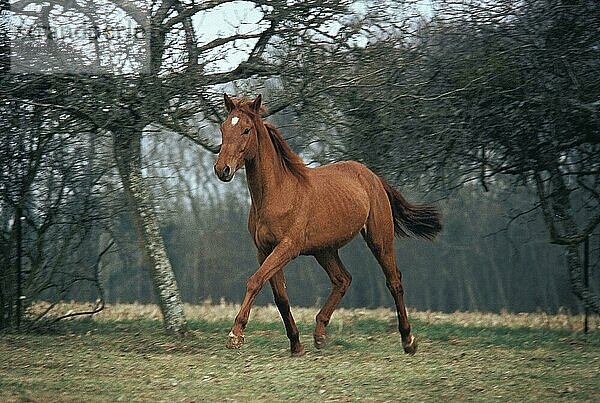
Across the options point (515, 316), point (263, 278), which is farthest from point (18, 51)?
point (515, 316)

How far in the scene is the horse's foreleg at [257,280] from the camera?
717 cm

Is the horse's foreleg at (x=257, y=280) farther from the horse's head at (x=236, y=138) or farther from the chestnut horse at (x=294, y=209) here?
the horse's head at (x=236, y=138)

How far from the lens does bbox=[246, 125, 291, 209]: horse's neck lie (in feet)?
28.0

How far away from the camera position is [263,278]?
7.87 metres

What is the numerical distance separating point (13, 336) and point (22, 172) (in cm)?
220

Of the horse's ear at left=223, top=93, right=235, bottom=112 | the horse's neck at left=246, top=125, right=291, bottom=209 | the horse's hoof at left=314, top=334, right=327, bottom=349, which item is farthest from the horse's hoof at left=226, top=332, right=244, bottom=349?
the horse's hoof at left=314, top=334, right=327, bottom=349

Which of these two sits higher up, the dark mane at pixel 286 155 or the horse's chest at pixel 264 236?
the dark mane at pixel 286 155

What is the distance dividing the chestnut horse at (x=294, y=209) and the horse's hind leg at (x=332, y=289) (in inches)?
0.4

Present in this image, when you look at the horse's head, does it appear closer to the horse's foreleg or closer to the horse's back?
the horse's foreleg

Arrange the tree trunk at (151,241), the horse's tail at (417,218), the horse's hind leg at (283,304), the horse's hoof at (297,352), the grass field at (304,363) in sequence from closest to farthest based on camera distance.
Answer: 1. the grass field at (304,363)
2. the horse's hind leg at (283,304)
3. the horse's hoof at (297,352)
4. the horse's tail at (417,218)
5. the tree trunk at (151,241)

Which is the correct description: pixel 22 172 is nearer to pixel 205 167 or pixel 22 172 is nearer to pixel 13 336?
pixel 13 336

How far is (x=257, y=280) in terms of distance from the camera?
7762mm

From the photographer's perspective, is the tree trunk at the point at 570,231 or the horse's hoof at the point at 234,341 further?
the tree trunk at the point at 570,231

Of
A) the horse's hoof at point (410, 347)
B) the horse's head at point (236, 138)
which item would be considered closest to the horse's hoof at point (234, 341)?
the horse's head at point (236, 138)
